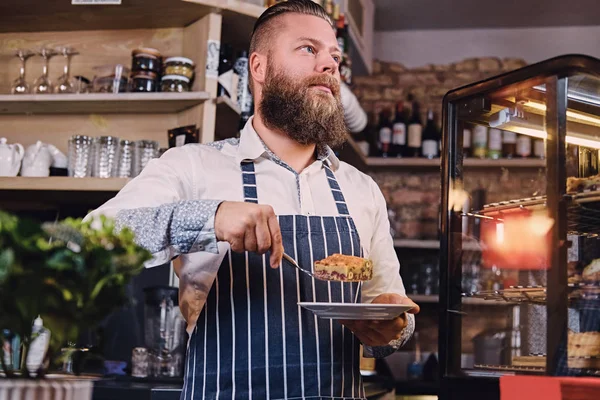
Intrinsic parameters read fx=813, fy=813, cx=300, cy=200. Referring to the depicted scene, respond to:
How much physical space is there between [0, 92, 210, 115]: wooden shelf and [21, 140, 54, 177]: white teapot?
0.18m

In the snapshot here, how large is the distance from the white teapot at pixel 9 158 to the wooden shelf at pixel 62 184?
5cm

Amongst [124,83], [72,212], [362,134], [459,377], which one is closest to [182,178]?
[459,377]

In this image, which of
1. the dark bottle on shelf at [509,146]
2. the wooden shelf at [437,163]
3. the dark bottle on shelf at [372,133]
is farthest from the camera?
the dark bottle on shelf at [372,133]

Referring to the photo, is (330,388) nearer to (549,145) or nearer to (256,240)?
(256,240)

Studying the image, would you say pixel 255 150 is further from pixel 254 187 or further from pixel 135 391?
pixel 135 391

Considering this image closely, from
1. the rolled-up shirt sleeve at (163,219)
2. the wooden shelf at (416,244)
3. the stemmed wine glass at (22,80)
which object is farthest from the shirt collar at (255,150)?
the wooden shelf at (416,244)

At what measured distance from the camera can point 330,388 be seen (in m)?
1.78

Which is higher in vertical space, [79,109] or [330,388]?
[79,109]

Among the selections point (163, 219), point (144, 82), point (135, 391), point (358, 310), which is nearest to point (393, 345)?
point (358, 310)

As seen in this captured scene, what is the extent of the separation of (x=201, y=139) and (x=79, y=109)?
0.61 m

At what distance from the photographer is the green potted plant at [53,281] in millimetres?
822

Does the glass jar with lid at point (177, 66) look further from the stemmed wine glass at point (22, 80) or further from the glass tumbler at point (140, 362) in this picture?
the glass tumbler at point (140, 362)

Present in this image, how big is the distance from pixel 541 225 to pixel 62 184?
2.15 m

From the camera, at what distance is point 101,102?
10.7 feet
